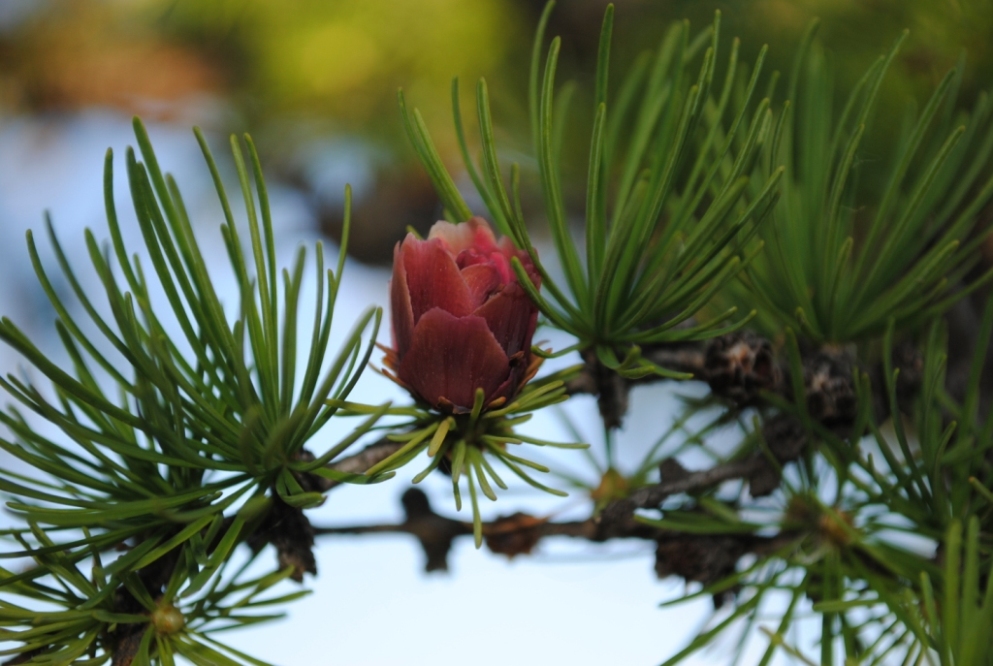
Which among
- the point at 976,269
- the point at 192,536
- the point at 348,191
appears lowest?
→ the point at 192,536

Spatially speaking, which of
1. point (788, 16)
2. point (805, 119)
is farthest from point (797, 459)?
point (788, 16)

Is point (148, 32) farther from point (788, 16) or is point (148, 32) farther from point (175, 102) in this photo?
point (788, 16)

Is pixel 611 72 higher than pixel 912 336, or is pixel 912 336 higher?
pixel 611 72

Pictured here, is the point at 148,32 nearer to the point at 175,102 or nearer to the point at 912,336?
the point at 175,102

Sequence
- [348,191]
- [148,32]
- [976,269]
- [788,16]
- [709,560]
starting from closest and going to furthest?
[348,191] < [709,560] < [976,269] < [788,16] < [148,32]

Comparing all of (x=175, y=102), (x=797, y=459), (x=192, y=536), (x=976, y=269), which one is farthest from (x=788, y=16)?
(x=175, y=102)

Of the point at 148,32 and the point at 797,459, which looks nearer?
the point at 797,459

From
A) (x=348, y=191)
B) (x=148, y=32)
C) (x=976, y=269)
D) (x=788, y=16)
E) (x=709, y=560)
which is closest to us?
(x=348, y=191)
